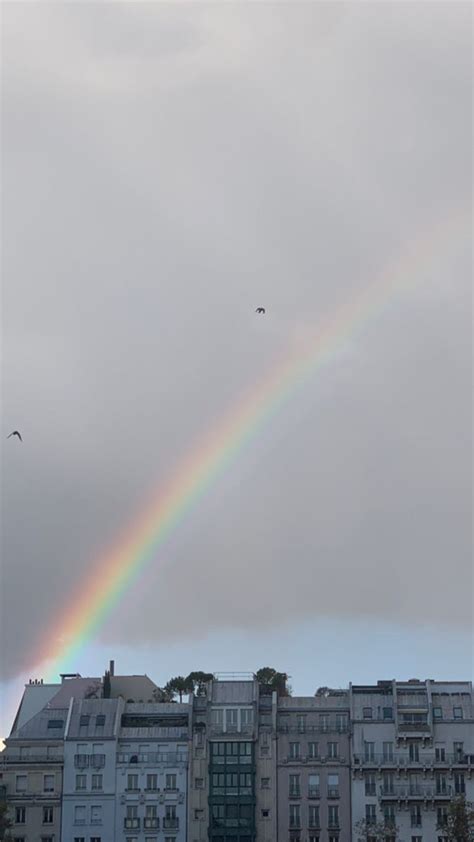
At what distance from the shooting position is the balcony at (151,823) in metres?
184

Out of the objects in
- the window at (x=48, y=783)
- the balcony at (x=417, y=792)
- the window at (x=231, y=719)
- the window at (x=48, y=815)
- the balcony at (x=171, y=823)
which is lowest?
the balcony at (x=171, y=823)

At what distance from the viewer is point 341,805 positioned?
184m

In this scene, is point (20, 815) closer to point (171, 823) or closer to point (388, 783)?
point (171, 823)

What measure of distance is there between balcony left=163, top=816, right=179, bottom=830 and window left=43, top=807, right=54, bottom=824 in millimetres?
12938

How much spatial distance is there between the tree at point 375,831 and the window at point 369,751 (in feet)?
23.7

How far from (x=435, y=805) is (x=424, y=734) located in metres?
7.97

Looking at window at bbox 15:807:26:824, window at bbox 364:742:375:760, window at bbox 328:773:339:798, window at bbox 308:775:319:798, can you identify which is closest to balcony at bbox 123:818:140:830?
window at bbox 15:807:26:824

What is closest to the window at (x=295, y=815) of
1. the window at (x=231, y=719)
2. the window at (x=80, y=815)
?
the window at (x=231, y=719)

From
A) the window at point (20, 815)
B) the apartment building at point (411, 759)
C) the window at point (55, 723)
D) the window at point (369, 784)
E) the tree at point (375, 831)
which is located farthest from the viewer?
the window at point (55, 723)

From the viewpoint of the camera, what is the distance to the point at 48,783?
186 meters

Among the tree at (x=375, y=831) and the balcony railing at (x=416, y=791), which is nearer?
the tree at (x=375, y=831)

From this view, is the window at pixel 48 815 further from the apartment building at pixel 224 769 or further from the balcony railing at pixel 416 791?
the balcony railing at pixel 416 791

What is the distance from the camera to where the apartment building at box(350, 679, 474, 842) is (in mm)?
182625

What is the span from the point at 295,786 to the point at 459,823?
22161 mm
